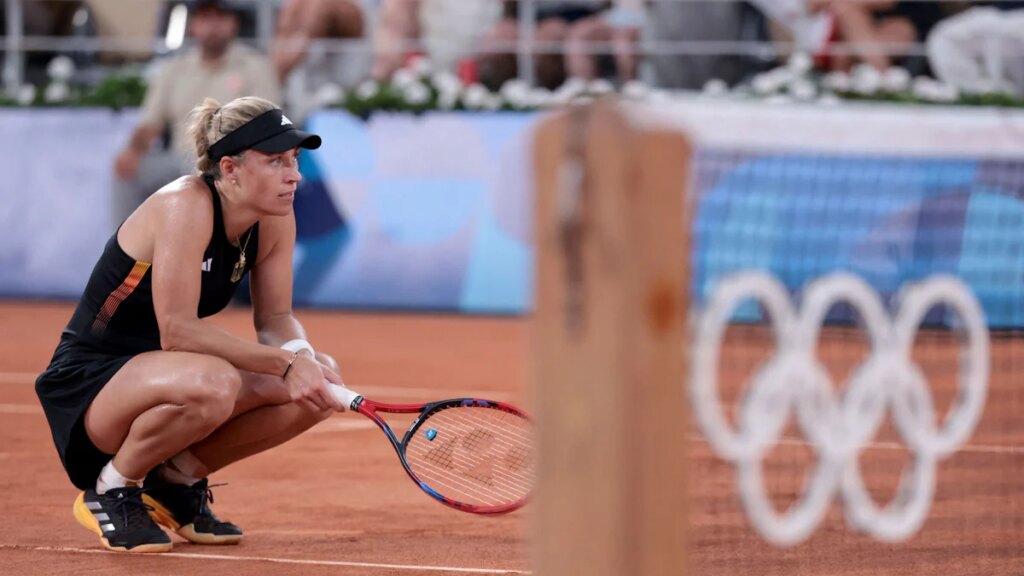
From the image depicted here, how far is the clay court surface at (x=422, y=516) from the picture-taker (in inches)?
172

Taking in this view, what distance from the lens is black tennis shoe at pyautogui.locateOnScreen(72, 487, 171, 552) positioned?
4551 millimetres

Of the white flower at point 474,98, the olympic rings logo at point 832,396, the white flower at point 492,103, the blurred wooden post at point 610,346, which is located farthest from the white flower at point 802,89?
the blurred wooden post at point 610,346

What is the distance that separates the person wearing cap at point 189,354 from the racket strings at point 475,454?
1.04 feet

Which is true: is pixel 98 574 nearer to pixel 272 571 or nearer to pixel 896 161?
pixel 272 571

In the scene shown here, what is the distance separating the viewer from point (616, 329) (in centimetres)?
232

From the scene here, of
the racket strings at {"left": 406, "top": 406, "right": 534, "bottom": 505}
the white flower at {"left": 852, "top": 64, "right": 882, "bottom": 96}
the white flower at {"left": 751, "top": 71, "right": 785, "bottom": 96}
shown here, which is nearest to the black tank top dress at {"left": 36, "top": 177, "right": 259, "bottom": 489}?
the racket strings at {"left": 406, "top": 406, "right": 534, "bottom": 505}

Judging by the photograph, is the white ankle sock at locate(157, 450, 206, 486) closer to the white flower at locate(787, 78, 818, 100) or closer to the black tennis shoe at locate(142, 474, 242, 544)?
the black tennis shoe at locate(142, 474, 242, 544)

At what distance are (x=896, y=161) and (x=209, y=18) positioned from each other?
7830mm

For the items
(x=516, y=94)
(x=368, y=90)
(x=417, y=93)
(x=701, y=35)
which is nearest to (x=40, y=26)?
(x=368, y=90)

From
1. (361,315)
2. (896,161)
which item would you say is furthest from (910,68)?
(896,161)

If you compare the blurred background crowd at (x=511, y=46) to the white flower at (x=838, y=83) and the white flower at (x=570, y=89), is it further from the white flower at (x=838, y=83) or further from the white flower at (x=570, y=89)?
the white flower at (x=838, y=83)

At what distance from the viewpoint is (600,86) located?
11430 mm

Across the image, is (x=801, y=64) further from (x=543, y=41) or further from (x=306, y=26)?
(x=306, y=26)

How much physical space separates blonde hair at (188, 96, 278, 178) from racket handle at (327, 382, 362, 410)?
0.69 metres
